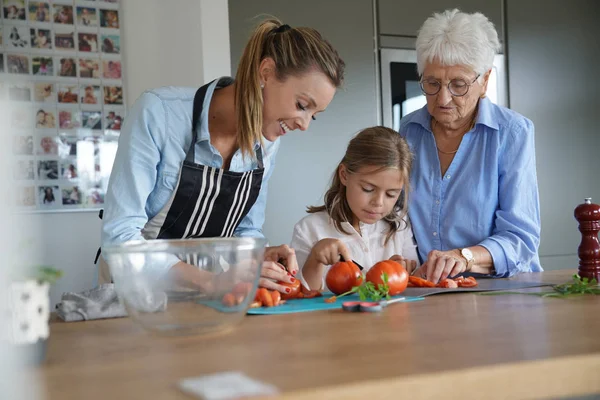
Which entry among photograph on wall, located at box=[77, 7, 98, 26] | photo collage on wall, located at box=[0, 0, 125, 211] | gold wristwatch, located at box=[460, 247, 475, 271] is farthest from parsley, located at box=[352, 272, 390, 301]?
photograph on wall, located at box=[77, 7, 98, 26]

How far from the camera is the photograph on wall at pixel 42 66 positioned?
11.0 feet

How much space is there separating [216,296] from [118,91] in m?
2.77

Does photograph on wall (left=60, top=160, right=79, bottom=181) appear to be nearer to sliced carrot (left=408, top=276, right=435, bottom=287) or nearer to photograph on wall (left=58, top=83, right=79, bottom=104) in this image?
photograph on wall (left=58, top=83, right=79, bottom=104)

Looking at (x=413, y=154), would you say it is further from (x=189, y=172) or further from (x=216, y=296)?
(x=216, y=296)

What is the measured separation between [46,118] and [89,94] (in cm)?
25

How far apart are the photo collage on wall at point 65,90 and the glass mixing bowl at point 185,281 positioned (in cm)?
265

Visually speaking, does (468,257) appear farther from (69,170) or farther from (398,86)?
(69,170)

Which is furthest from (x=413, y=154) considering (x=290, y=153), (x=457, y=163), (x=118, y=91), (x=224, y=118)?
(x=118, y=91)

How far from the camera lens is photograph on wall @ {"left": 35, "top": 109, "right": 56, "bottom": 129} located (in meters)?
3.38

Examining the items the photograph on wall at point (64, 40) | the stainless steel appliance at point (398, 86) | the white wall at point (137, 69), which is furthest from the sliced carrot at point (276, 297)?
the photograph on wall at point (64, 40)

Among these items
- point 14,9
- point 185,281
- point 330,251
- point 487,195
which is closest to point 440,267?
point 330,251

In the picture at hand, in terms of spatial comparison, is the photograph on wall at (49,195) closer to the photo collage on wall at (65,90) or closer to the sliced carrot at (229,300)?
the photo collage on wall at (65,90)

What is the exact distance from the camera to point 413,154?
2.07 metres

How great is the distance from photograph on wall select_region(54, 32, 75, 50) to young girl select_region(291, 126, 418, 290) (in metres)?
1.88
